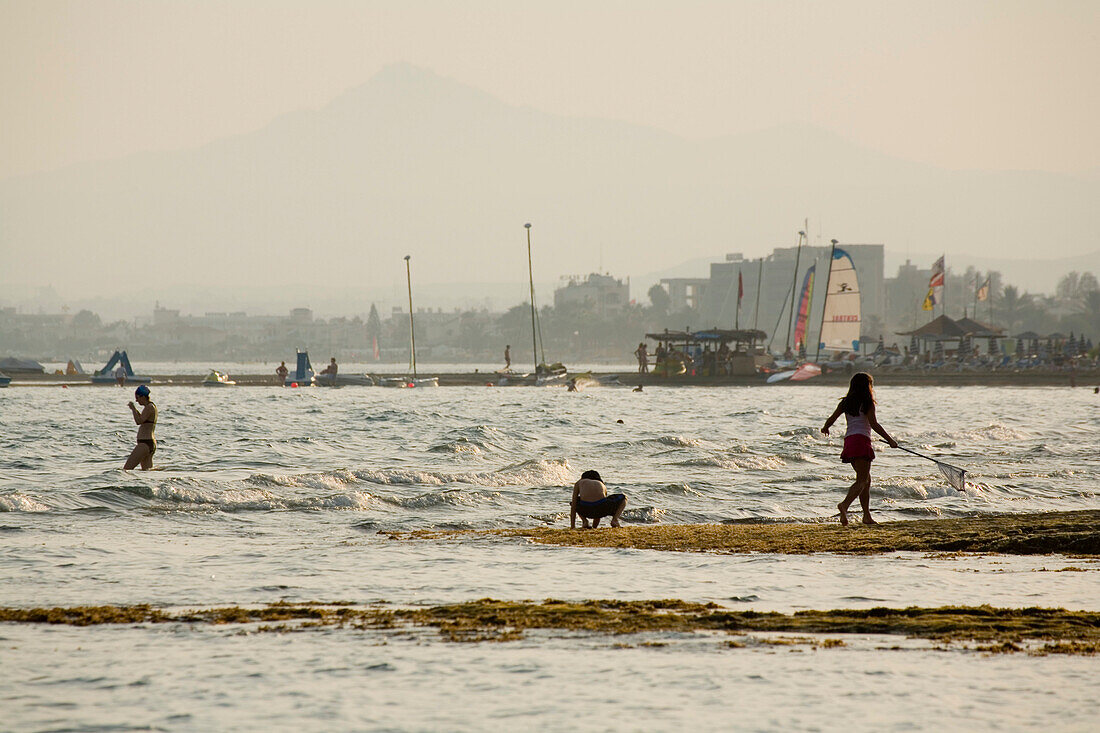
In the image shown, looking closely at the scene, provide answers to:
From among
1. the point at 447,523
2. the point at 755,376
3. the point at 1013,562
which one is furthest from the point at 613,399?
the point at 1013,562

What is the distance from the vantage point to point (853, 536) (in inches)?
469

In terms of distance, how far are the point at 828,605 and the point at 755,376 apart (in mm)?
71628

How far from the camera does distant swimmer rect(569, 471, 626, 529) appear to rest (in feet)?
44.6

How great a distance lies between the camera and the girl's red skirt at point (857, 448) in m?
13.0

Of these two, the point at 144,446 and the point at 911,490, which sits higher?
the point at 144,446

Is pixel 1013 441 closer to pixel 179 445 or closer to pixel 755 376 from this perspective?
pixel 179 445

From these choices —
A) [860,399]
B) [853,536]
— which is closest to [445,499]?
[860,399]

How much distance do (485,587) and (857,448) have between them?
220 inches

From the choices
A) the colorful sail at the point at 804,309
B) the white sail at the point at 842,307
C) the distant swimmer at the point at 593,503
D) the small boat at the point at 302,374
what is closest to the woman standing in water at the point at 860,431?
the distant swimmer at the point at 593,503

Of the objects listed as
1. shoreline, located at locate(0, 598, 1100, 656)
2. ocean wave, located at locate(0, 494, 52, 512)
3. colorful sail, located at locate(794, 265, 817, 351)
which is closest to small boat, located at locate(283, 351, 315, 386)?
colorful sail, located at locate(794, 265, 817, 351)

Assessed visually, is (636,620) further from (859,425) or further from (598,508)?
(859,425)

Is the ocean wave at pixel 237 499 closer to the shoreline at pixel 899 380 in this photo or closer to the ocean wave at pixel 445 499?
the ocean wave at pixel 445 499

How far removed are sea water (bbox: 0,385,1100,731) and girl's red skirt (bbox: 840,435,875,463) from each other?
2.18 m

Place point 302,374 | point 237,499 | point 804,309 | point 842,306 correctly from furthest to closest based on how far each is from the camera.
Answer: point 804,309 < point 842,306 < point 302,374 < point 237,499
